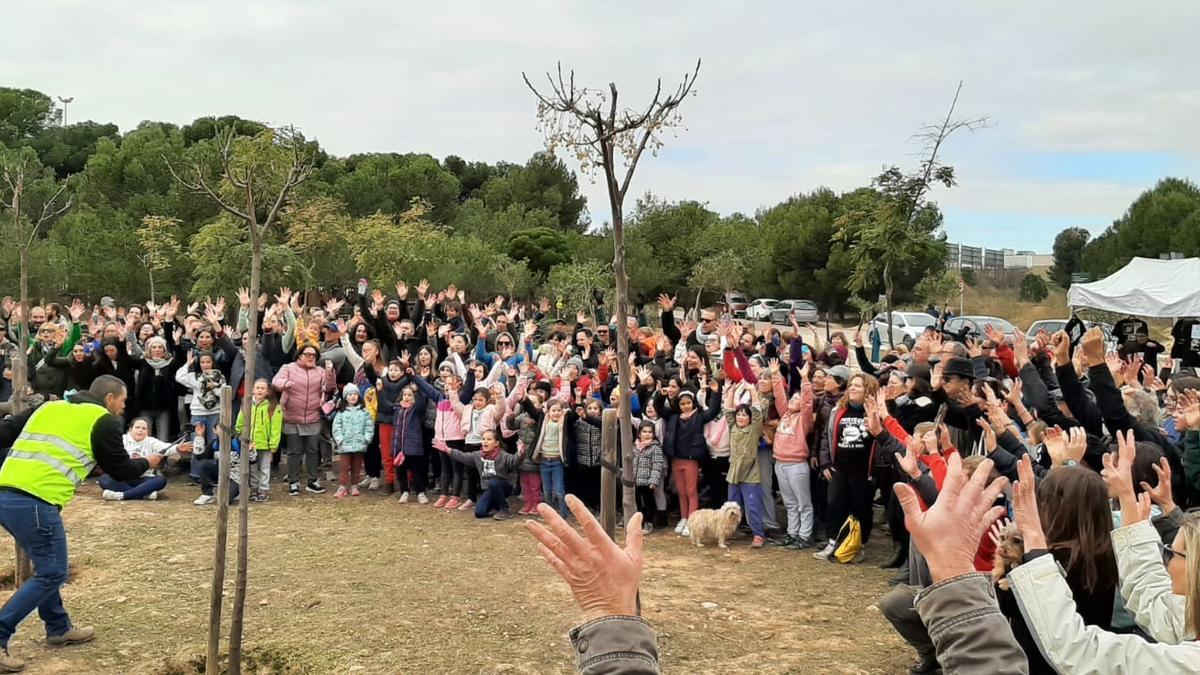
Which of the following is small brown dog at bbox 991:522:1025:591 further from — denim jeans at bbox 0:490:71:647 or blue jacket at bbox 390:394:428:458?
blue jacket at bbox 390:394:428:458

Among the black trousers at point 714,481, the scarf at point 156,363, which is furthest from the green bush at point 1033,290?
the scarf at point 156,363

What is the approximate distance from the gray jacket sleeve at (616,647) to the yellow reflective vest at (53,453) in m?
5.32

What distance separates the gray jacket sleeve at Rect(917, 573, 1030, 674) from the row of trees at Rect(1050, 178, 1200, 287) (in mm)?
42871

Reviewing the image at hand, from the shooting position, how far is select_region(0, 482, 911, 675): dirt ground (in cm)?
589

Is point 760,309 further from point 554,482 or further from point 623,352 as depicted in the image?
point 623,352

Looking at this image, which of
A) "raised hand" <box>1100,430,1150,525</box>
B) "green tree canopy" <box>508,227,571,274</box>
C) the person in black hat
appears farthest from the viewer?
"green tree canopy" <box>508,227,571,274</box>

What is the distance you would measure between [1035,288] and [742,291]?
53.7 feet

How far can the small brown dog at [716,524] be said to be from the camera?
8609mm

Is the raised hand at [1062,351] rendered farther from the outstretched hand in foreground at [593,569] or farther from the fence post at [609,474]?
the outstretched hand in foreground at [593,569]

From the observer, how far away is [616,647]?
1.71 m

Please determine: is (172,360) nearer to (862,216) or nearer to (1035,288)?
(862,216)

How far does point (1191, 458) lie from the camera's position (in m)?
5.24

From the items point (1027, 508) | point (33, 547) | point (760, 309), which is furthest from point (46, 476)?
point (760, 309)

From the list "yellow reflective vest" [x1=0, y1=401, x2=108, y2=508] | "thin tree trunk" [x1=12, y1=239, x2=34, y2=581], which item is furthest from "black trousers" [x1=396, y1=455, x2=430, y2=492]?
"yellow reflective vest" [x1=0, y1=401, x2=108, y2=508]
